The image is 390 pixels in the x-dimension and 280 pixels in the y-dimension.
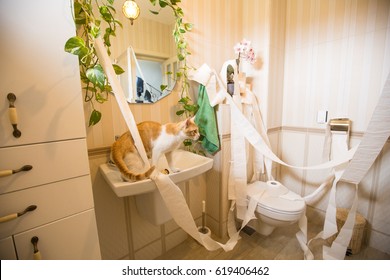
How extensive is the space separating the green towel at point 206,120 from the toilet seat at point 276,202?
502mm

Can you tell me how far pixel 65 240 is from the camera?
0.61 meters

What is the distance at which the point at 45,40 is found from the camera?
520mm

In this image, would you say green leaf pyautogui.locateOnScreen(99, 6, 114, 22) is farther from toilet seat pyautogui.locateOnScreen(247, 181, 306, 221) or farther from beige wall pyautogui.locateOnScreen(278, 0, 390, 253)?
beige wall pyautogui.locateOnScreen(278, 0, 390, 253)

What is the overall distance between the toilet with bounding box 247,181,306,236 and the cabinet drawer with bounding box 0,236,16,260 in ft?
4.10

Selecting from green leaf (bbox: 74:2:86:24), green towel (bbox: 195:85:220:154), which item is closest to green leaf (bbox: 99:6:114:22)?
green leaf (bbox: 74:2:86:24)

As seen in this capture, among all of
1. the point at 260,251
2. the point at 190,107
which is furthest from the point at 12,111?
the point at 260,251

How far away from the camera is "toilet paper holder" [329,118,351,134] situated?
129cm

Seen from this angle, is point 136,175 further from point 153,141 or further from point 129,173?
point 153,141

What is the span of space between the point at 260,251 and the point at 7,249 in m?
1.41

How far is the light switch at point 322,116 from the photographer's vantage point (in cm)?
142
